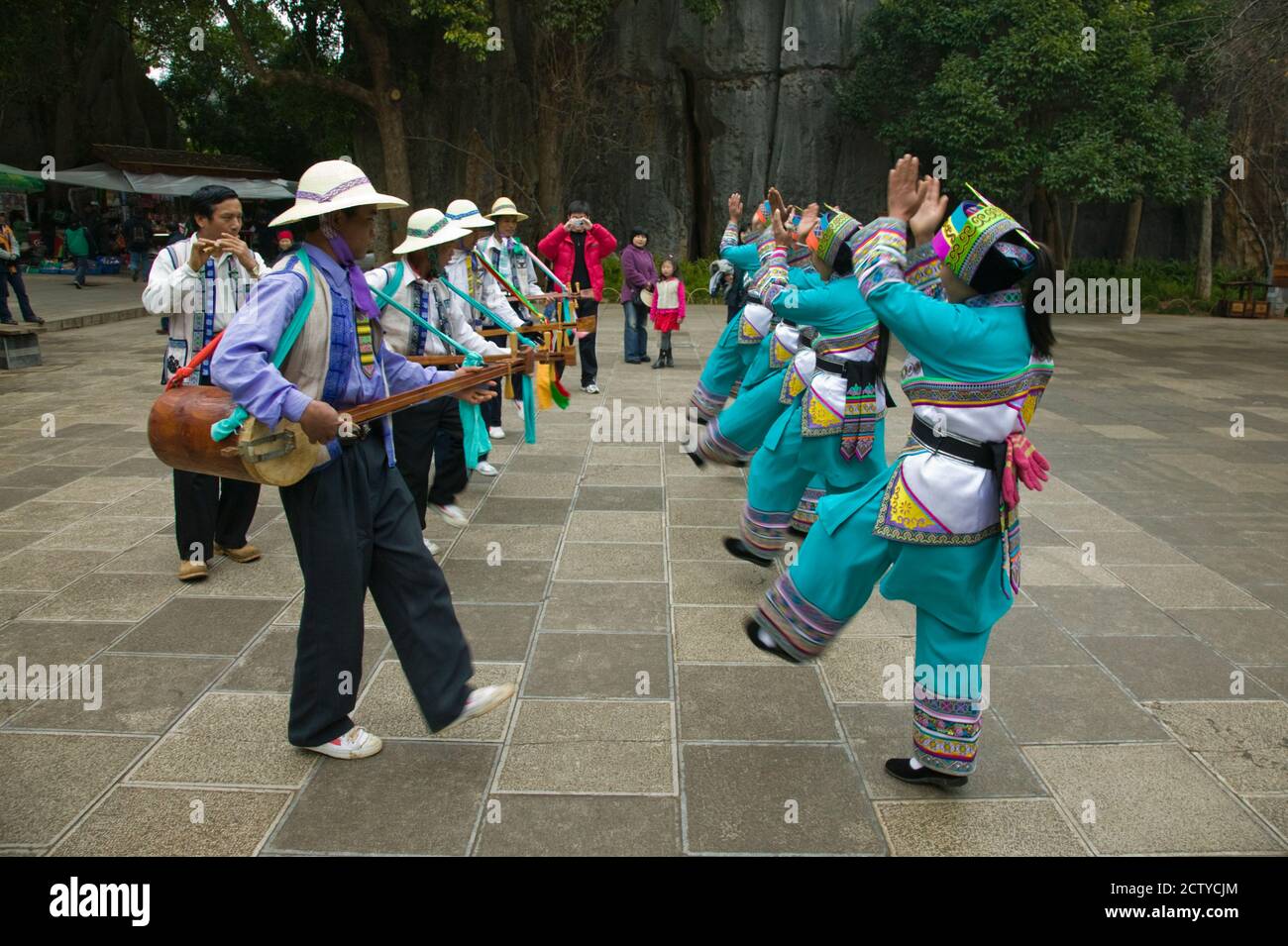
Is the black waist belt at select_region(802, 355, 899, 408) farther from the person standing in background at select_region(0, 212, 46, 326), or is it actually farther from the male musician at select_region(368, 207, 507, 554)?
the person standing in background at select_region(0, 212, 46, 326)

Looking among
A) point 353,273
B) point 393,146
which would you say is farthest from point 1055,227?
point 353,273

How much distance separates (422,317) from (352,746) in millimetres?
2339

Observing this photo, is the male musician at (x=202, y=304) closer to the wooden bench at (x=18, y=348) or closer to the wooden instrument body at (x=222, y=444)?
the wooden instrument body at (x=222, y=444)

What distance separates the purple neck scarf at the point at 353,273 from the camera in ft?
10.5

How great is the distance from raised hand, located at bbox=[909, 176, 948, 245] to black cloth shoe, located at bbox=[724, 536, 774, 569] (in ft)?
7.19

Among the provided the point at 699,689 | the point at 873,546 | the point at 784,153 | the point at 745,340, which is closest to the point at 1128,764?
the point at 873,546

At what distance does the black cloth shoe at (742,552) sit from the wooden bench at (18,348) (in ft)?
29.9

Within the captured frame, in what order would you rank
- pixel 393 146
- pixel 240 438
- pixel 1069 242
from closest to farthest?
1. pixel 240 438
2. pixel 393 146
3. pixel 1069 242

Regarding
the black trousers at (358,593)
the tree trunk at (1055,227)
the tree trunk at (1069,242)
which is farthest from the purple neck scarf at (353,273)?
the tree trunk at (1069,242)

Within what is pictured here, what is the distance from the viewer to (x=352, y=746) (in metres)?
3.35

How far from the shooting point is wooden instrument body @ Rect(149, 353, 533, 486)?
2.96 metres

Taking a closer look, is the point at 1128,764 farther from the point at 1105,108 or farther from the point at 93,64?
the point at 93,64

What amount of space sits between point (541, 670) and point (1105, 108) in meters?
15.3

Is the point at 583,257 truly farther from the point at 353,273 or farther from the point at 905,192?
the point at 905,192
